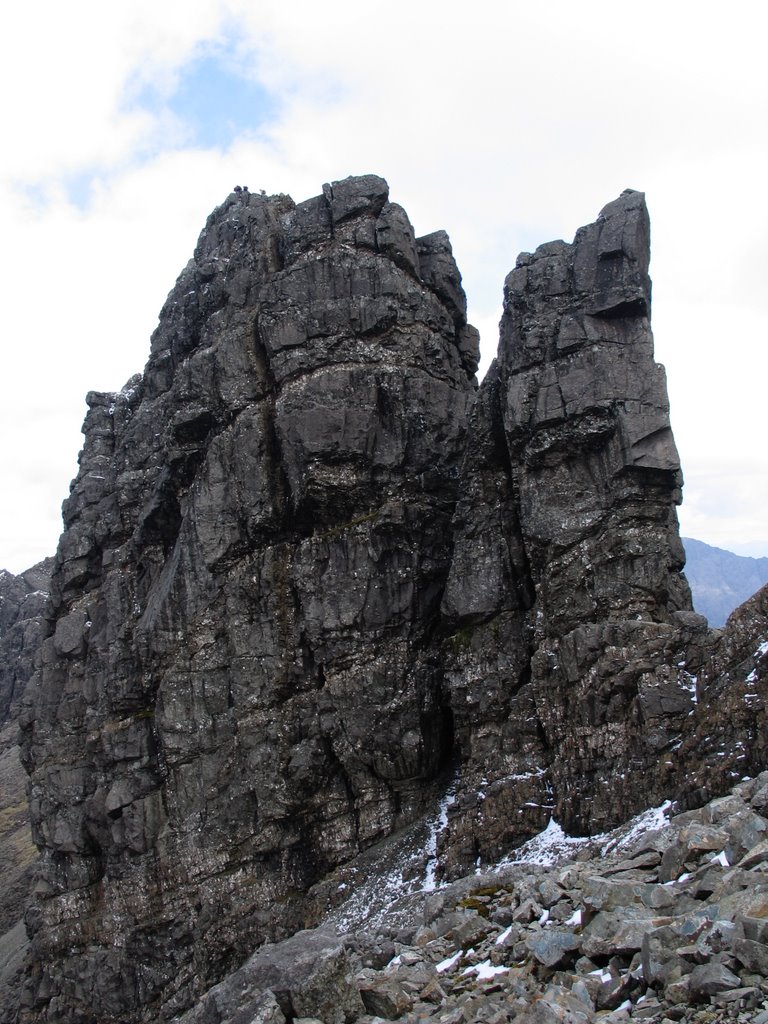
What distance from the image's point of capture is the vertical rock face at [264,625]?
139ft

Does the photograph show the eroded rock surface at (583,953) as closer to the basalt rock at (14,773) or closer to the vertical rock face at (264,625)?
the vertical rock face at (264,625)

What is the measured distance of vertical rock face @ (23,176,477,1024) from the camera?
1663 inches

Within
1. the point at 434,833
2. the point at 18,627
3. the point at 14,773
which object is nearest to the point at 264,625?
the point at 434,833

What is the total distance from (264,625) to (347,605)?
465 centimetres

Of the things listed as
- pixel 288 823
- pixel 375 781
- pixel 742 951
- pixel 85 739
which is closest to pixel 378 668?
pixel 375 781

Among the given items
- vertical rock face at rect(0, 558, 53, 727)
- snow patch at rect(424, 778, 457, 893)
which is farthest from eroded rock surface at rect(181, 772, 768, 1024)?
vertical rock face at rect(0, 558, 53, 727)

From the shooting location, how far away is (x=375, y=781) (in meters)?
42.0

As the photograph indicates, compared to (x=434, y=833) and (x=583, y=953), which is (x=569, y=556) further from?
(x=583, y=953)

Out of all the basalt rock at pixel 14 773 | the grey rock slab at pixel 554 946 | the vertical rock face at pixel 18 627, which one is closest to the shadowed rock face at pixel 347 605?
the basalt rock at pixel 14 773

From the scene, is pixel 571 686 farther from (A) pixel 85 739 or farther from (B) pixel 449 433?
(A) pixel 85 739

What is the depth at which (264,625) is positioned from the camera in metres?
45.2

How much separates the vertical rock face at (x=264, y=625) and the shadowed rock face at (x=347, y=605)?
0.47ft

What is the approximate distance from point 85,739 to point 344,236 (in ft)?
106

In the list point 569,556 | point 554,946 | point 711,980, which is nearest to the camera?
point 711,980
